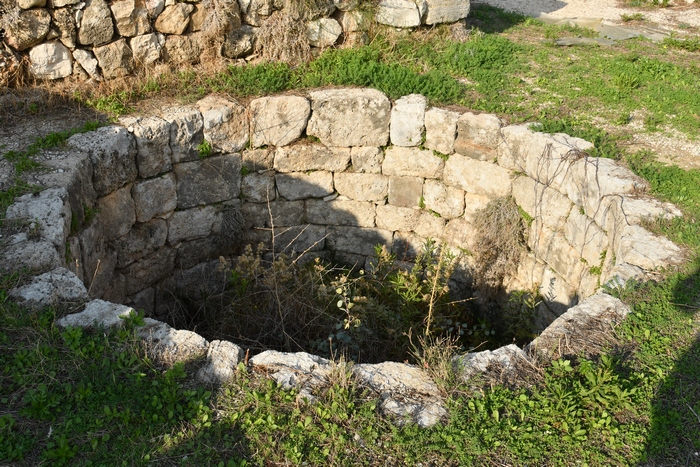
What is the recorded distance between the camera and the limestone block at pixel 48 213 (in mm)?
4387

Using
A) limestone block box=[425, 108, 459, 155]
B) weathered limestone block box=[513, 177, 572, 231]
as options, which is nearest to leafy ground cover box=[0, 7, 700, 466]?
weathered limestone block box=[513, 177, 572, 231]

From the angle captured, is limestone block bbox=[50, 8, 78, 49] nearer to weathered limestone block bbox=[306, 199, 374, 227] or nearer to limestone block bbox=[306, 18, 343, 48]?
limestone block bbox=[306, 18, 343, 48]

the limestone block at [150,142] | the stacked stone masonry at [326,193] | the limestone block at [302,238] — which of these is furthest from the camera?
the limestone block at [302,238]

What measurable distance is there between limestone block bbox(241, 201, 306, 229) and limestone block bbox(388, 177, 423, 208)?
985mm

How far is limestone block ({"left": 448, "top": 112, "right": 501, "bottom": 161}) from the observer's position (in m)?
6.05

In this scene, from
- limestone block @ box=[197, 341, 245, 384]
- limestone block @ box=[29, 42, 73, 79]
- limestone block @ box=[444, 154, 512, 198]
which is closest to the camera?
limestone block @ box=[197, 341, 245, 384]

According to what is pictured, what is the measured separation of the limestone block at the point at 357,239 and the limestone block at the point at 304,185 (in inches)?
19.2

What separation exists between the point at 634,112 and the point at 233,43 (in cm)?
409

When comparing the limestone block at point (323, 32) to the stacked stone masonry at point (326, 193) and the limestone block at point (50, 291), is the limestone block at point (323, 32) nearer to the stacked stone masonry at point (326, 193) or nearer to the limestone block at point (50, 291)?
the stacked stone masonry at point (326, 193)

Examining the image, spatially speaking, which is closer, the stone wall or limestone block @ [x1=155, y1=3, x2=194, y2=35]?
the stone wall

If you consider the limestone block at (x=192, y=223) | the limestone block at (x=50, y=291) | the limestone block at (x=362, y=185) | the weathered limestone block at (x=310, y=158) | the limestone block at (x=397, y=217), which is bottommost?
the limestone block at (x=397, y=217)

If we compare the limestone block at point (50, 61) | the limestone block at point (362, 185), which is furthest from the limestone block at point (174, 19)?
the limestone block at point (362, 185)

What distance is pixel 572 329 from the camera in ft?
13.2

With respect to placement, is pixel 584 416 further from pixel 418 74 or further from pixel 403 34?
pixel 403 34
